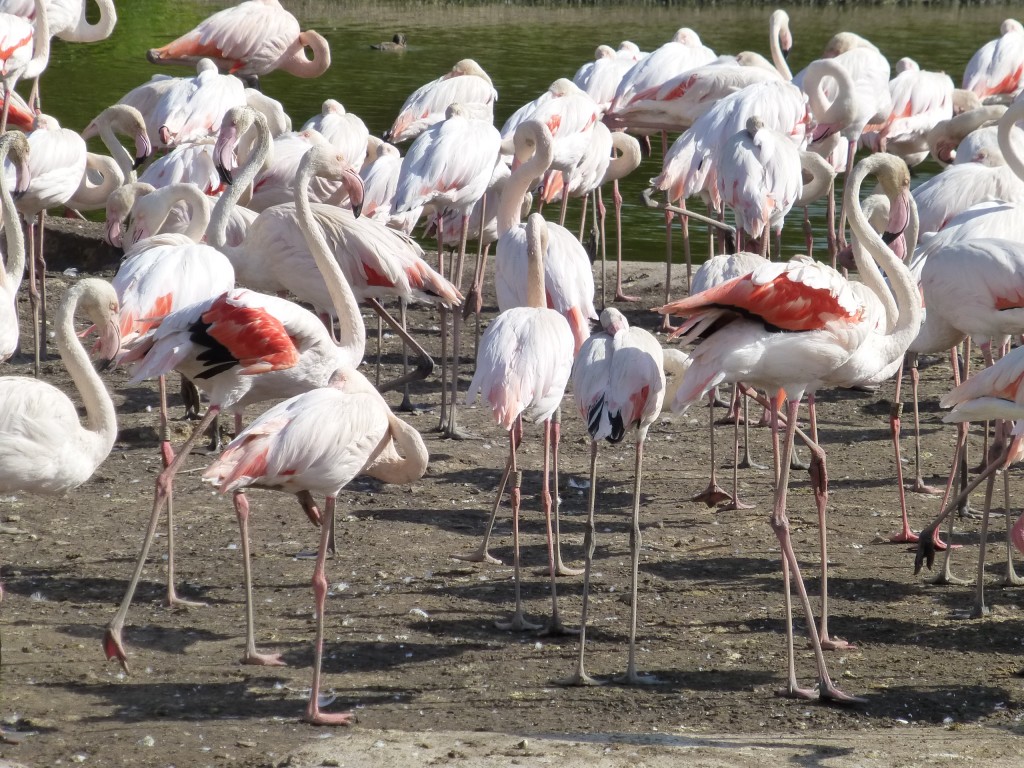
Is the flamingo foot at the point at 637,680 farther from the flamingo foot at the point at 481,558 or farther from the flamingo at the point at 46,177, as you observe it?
the flamingo at the point at 46,177

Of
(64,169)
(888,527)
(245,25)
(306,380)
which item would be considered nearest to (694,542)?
(888,527)

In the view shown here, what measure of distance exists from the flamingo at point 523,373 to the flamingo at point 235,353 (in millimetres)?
519

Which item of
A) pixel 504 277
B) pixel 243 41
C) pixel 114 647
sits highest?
pixel 243 41

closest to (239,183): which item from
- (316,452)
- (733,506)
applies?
(316,452)

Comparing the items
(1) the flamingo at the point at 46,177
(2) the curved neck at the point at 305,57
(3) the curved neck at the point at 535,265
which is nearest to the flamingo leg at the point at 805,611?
(3) the curved neck at the point at 535,265

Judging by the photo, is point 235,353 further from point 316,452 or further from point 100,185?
point 100,185

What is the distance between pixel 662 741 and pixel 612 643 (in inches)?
35.6

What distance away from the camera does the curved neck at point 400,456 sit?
15.0ft

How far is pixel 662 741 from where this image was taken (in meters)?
3.91

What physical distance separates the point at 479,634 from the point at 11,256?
7.65ft

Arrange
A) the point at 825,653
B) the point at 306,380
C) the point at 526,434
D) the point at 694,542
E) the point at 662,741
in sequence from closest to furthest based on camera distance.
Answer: the point at 662,741
the point at 825,653
the point at 306,380
the point at 694,542
the point at 526,434

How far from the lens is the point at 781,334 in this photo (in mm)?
4594

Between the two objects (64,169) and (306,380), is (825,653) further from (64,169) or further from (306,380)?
(64,169)

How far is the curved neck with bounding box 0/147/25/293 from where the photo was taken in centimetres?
555
